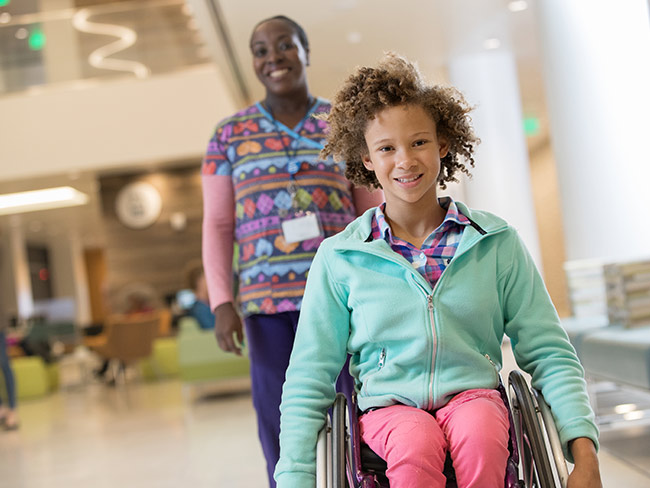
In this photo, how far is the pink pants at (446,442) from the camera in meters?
1.24

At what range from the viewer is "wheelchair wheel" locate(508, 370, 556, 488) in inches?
48.6

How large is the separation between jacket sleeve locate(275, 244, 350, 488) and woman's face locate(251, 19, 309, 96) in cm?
65

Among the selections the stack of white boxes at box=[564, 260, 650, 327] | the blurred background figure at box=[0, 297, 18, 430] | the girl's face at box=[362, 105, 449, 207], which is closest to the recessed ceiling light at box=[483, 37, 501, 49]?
the stack of white boxes at box=[564, 260, 650, 327]

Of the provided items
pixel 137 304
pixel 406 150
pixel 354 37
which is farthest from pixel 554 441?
pixel 137 304

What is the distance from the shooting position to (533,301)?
1.46m

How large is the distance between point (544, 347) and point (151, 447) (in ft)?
12.6

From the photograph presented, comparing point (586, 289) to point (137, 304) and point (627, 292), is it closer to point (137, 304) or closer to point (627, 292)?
point (627, 292)

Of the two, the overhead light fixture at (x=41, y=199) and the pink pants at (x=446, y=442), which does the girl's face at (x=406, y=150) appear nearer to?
the pink pants at (x=446, y=442)

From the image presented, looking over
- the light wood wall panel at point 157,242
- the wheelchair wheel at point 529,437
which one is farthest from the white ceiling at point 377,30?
the wheelchair wheel at point 529,437

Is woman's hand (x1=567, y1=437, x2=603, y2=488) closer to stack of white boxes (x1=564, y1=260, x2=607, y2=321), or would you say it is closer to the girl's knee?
the girl's knee

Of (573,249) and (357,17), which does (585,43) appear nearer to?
(573,249)

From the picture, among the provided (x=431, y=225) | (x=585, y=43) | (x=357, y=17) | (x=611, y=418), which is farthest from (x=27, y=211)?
(x=431, y=225)

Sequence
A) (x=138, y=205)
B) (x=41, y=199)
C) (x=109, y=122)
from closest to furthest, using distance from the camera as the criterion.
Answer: (x=109, y=122), (x=138, y=205), (x=41, y=199)

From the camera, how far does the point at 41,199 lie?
13.3 meters
